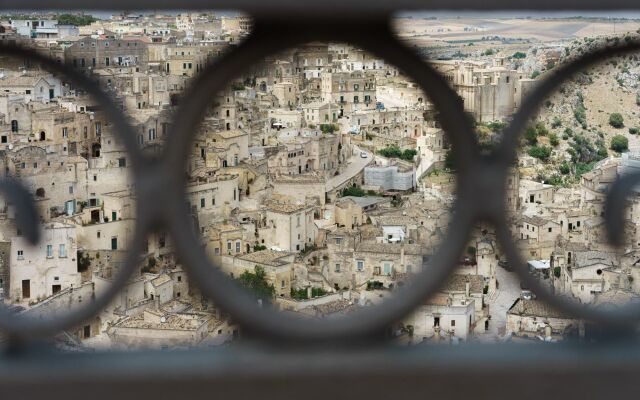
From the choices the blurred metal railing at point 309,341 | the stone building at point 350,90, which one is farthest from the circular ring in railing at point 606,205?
the stone building at point 350,90

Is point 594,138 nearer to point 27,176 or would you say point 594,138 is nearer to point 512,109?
point 512,109

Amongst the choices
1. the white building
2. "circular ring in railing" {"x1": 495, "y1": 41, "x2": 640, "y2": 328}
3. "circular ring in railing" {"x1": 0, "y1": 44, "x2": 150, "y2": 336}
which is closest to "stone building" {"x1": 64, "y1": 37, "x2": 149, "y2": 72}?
"circular ring in railing" {"x1": 0, "y1": 44, "x2": 150, "y2": 336}

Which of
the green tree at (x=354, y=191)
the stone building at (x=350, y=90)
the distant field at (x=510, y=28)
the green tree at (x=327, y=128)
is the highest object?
the distant field at (x=510, y=28)

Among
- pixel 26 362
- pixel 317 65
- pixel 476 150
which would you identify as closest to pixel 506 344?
pixel 476 150

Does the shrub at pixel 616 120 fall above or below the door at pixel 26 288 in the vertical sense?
above

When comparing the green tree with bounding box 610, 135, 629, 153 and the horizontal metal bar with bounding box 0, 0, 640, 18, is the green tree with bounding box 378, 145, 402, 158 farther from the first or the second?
the horizontal metal bar with bounding box 0, 0, 640, 18

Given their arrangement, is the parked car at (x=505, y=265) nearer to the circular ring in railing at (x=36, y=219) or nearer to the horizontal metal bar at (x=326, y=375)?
the horizontal metal bar at (x=326, y=375)

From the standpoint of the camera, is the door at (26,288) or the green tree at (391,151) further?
the green tree at (391,151)
